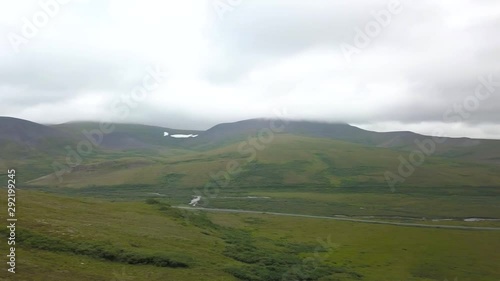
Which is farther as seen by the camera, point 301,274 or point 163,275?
point 301,274

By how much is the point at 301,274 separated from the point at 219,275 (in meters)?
A: 12.7

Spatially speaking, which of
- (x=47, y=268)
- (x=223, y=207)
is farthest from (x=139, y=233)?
(x=223, y=207)

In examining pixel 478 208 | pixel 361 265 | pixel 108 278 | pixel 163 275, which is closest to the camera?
pixel 108 278

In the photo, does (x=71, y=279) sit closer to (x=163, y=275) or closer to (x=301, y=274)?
(x=163, y=275)

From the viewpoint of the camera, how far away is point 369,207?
15475 centimetres

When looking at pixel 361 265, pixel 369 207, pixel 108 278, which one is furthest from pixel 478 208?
pixel 108 278

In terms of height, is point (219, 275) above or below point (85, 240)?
below

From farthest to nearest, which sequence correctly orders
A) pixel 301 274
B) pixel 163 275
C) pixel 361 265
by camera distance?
1. pixel 361 265
2. pixel 301 274
3. pixel 163 275

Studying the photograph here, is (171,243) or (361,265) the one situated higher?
(171,243)

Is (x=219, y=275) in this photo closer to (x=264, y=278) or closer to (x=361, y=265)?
(x=264, y=278)

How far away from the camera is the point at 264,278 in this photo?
48031 millimetres

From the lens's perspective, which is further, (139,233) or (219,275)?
(139,233)

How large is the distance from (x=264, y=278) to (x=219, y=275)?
5.99 m

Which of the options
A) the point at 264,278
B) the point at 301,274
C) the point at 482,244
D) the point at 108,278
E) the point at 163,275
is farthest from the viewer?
the point at 482,244
